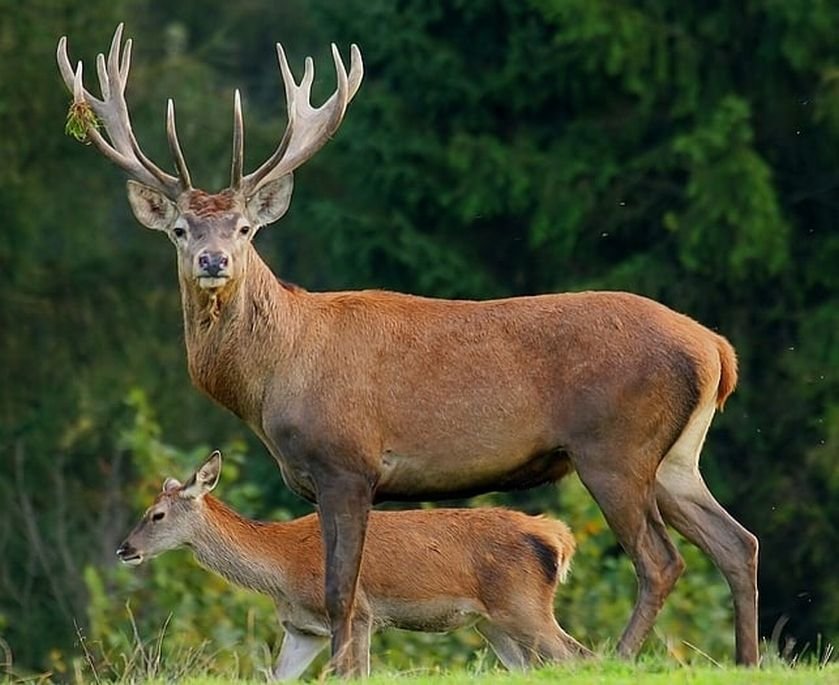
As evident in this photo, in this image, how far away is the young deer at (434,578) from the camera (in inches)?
531

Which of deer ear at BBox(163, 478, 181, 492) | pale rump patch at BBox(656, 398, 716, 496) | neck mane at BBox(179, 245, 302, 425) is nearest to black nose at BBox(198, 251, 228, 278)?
neck mane at BBox(179, 245, 302, 425)

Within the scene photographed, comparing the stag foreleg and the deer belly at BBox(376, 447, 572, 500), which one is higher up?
the deer belly at BBox(376, 447, 572, 500)

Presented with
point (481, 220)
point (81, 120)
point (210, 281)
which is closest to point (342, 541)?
point (210, 281)

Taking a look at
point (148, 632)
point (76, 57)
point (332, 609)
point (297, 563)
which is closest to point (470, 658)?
point (148, 632)

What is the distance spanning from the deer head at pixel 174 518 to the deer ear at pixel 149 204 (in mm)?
2148

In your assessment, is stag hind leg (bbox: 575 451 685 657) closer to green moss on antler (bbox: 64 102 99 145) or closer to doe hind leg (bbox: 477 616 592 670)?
doe hind leg (bbox: 477 616 592 670)

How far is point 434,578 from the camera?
13547 mm

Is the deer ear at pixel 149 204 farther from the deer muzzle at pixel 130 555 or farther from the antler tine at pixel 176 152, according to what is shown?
the deer muzzle at pixel 130 555

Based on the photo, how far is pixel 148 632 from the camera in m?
19.7

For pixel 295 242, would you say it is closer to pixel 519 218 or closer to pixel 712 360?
pixel 519 218

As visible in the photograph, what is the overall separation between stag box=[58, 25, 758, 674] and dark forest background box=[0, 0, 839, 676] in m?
10.3

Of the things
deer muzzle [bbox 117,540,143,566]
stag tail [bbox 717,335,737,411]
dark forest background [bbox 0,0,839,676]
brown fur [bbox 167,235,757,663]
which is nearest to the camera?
brown fur [bbox 167,235,757,663]

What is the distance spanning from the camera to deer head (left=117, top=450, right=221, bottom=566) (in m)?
14.3

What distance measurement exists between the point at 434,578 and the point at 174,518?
1607 millimetres
